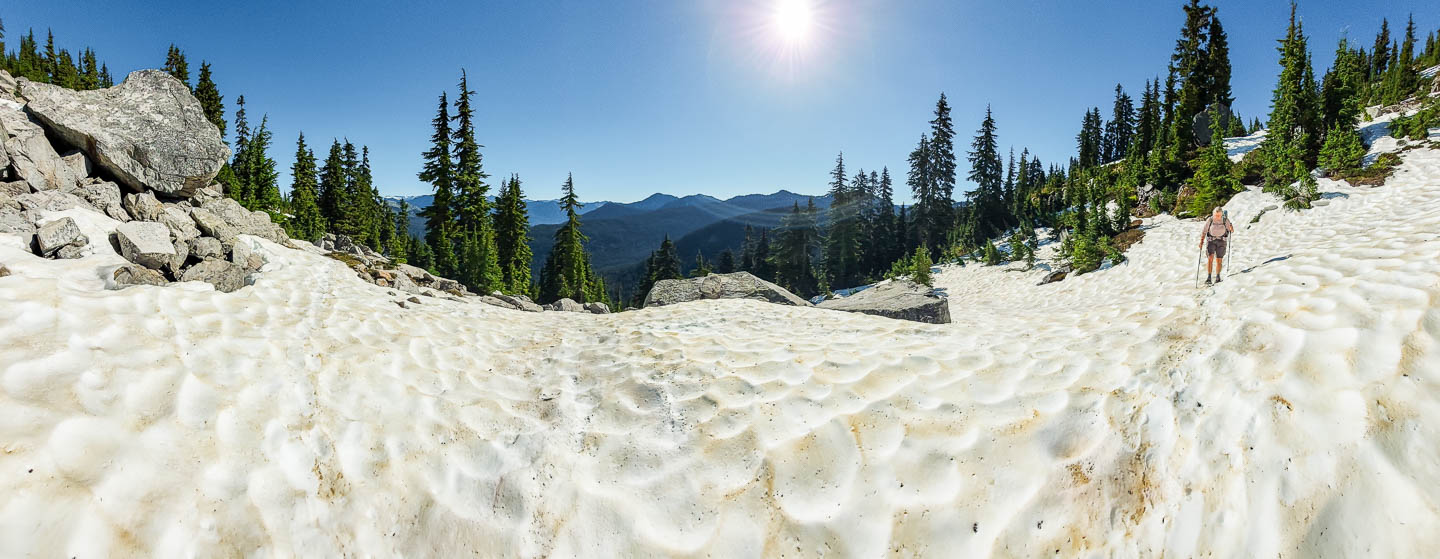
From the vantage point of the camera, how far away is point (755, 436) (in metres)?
3.48

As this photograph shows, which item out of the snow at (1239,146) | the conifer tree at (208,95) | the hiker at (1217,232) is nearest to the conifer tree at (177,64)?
the conifer tree at (208,95)

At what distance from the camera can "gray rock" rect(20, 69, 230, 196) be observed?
364 inches

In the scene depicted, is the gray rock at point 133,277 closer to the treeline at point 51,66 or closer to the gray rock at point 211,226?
the gray rock at point 211,226

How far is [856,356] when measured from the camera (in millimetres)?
4762

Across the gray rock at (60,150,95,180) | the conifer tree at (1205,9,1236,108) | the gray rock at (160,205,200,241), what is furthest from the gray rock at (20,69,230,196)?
the conifer tree at (1205,9,1236,108)

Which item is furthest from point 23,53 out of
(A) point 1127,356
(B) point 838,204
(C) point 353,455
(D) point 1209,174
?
(D) point 1209,174

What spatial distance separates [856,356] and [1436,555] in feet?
10.6

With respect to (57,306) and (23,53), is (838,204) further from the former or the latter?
(23,53)

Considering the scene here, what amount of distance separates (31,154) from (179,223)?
2.51m

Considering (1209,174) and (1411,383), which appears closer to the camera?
(1411,383)

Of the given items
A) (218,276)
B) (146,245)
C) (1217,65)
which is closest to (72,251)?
(146,245)

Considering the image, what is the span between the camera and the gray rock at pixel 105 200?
7745 mm

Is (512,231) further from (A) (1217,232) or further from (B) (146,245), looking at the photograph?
(A) (1217,232)

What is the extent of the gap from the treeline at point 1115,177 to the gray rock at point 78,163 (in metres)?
27.6
